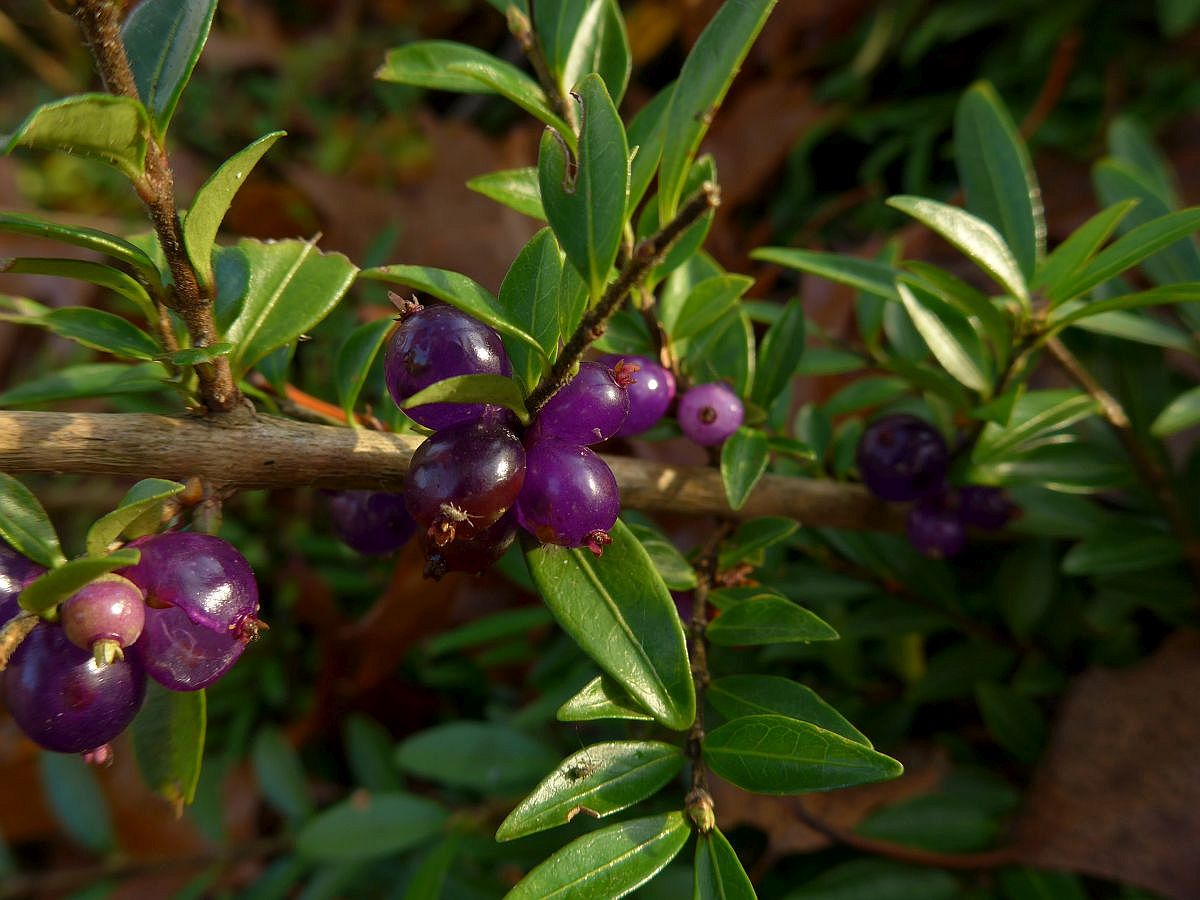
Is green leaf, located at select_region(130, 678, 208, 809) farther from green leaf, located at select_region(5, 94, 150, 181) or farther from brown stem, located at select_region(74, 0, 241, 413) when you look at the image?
green leaf, located at select_region(5, 94, 150, 181)

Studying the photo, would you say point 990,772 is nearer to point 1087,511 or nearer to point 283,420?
point 1087,511

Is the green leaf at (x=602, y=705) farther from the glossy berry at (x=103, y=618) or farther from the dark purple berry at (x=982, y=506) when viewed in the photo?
the dark purple berry at (x=982, y=506)

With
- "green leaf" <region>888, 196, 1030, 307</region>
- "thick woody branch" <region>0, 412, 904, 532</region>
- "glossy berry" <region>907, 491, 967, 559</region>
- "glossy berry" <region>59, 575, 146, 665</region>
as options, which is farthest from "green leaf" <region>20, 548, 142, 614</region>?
"glossy berry" <region>907, 491, 967, 559</region>

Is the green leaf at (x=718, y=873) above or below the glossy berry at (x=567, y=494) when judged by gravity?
below

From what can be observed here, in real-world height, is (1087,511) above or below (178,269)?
below

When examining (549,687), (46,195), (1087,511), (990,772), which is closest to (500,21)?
(46,195)

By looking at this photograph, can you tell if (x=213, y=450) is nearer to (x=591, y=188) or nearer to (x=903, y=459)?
(x=591, y=188)

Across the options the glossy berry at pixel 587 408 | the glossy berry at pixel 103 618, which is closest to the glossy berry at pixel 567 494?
the glossy berry at pixel 587 408
